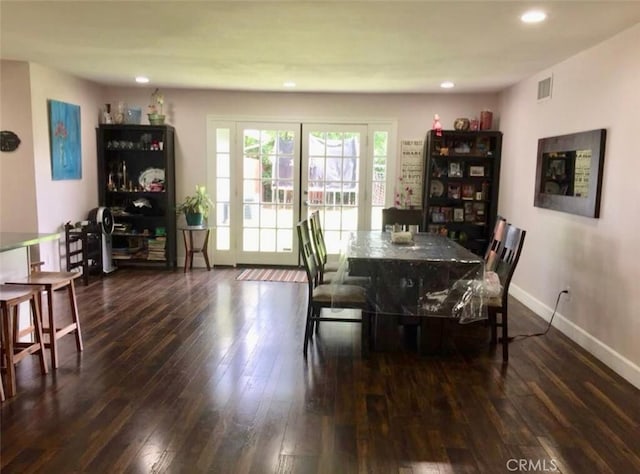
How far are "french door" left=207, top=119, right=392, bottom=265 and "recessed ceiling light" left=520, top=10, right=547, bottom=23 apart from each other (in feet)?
10.5

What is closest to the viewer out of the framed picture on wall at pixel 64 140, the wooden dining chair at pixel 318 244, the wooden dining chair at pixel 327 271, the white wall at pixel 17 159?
the wooden dining chair at pixel 327 271

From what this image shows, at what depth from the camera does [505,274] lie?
11.8 ft

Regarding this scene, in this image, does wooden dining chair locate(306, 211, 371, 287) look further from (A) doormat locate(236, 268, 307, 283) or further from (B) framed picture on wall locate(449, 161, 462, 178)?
(B) framed picture on wall locate(449, 161, 462, 178)

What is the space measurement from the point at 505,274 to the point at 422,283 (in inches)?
27.1

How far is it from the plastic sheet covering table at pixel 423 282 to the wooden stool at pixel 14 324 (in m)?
2.02

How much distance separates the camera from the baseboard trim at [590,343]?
3.15 m

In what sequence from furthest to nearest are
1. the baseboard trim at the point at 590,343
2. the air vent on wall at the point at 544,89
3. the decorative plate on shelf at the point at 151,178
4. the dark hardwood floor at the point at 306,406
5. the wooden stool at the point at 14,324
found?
the decorative plate on shelf at the point at 151,178 → the air vent on wall at the point at 544,89 → the baseboard trim at the point at 590,343 → the wooden stool at the point at 14,324 → the dark hardwood floor at the point at 306,406

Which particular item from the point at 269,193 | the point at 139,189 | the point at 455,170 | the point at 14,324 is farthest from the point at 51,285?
the point at 455,170

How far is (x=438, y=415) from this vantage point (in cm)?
263

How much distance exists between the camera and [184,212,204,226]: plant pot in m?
6.08

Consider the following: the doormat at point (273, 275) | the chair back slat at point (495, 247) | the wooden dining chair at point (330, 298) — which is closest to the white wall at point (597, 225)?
the chair back slat at point (495, 247)

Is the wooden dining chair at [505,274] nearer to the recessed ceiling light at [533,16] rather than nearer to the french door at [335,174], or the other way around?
the recessed ceiling light at [533,16]

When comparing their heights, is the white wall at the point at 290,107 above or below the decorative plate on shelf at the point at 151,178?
above

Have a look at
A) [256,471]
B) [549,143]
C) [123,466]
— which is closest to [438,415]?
[256,471]
